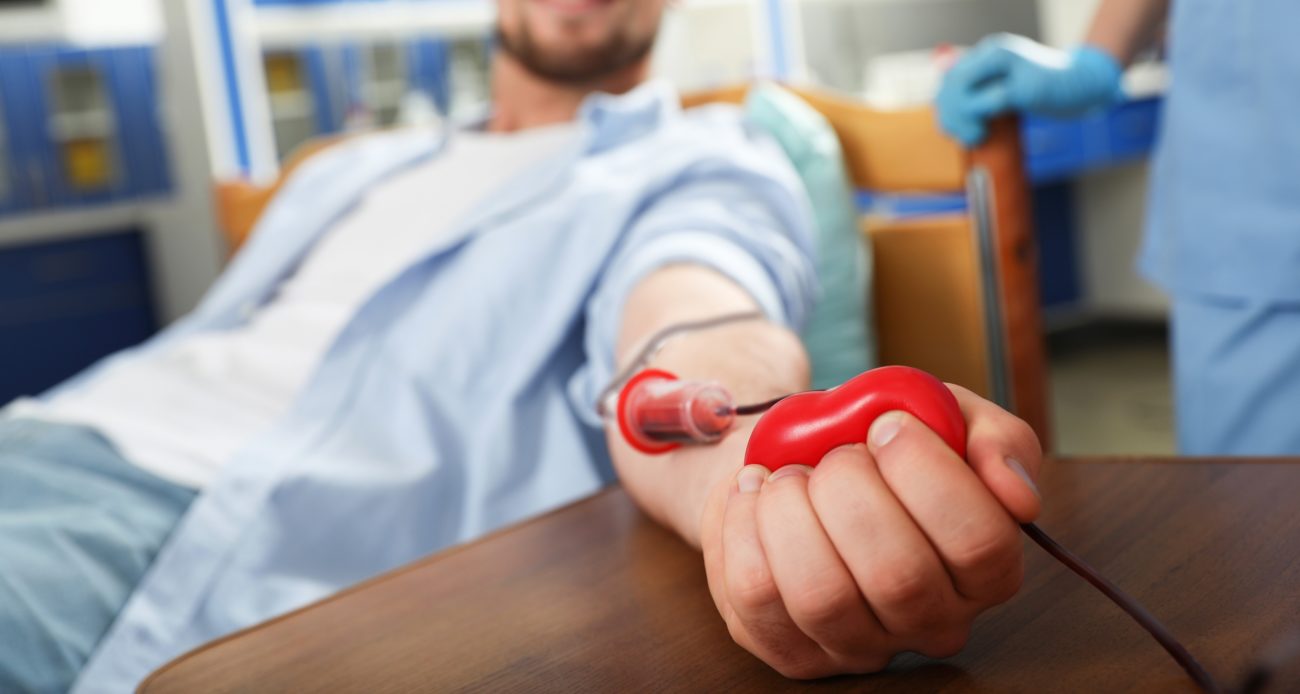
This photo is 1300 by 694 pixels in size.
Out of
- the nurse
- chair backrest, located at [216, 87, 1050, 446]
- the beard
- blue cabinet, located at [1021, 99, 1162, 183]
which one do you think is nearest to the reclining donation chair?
chair backrest, located at [216, 87, 1050, 446]

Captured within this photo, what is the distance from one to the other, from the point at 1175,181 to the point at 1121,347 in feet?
11.2

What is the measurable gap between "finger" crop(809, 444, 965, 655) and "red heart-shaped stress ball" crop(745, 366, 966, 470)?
0.01m

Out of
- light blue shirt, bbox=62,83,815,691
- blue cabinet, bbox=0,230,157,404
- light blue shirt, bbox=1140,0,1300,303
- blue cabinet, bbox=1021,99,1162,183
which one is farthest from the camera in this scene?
blue cabinet, bbox=0,230,157,404

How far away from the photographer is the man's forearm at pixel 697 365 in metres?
0.56

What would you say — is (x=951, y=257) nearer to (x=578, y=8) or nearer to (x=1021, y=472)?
(x=578, y=8)

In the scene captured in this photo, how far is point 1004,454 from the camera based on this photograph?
1.21 feet

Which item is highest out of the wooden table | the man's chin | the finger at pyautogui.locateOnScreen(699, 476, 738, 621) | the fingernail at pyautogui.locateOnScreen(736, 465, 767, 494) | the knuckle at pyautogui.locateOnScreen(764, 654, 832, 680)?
the man's chin

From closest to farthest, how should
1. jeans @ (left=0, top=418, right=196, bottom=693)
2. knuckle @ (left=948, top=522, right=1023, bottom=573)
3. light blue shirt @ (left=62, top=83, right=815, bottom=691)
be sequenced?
1. knuckle @ (left=948, top=522, right=1023, bottom=573)
2. jeans @ (left=0, top=418, right=196, bottom=693)
3. light blue shirt @ (left=62, top=83, right=815, bottom=691)

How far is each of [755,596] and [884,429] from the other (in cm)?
7

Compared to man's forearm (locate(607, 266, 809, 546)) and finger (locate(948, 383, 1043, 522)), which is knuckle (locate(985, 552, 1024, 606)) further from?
man's forearm (locate(607, 266, 809, 546))

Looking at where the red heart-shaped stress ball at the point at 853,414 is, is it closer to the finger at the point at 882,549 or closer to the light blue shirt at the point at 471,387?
the finger at the point at 882,549

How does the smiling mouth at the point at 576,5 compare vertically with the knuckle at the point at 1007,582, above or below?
above

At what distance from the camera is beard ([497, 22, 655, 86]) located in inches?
55.8

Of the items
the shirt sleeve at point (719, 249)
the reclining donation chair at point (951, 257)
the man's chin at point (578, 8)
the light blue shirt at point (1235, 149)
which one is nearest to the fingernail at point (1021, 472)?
the reclining donation chair at point (951, 257)
